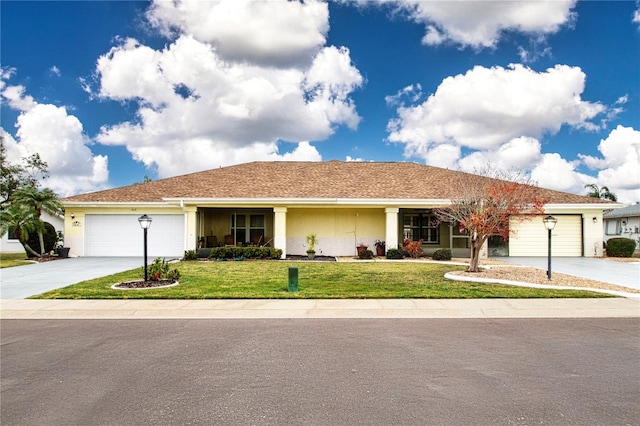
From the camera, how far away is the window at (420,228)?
2406 cm

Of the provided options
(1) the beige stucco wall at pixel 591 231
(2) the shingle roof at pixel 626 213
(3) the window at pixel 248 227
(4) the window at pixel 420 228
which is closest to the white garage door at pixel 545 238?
(1) the beige stucco wall at pixel 591 231

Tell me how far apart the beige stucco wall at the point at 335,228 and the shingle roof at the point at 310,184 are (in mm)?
1277

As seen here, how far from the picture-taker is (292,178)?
2628cm

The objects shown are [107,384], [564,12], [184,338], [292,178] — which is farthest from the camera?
[292,178]

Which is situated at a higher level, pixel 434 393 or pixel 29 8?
pixel 29 8

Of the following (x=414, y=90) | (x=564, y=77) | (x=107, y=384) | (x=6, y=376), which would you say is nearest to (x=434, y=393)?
(x=107, y=384)

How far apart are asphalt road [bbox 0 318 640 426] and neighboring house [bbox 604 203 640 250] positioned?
31.2 metres

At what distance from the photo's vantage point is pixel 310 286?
12641mm

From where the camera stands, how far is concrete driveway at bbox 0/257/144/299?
12361 mm

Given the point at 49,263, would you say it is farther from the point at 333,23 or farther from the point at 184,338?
the point at 333,23

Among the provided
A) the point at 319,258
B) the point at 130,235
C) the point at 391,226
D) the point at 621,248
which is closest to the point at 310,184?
the point at 319,258

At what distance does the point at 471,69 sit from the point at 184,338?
19734 mm

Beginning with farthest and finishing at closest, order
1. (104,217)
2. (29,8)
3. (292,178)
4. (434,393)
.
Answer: (292,178)
(104,217)
(29,8)
(434,393)

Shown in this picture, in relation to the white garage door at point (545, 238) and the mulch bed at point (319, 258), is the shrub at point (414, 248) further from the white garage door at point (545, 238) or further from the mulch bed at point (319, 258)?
the white garage door at point (545, 238)
